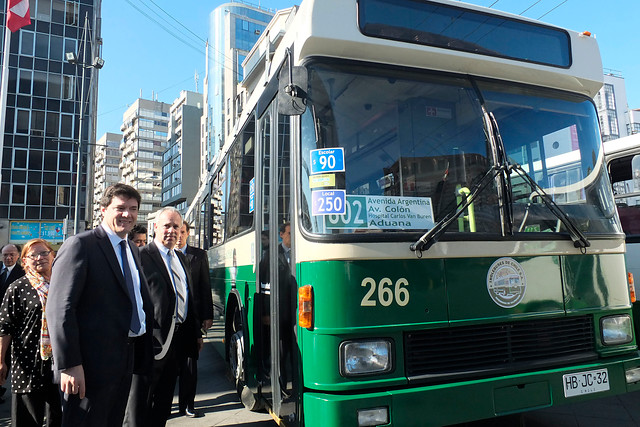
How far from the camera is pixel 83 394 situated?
105 inches

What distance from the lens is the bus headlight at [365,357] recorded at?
2893mm

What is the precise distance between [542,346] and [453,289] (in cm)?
81

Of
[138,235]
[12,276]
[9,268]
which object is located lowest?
[12,276]

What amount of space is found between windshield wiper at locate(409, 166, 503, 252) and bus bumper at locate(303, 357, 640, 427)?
0.86m

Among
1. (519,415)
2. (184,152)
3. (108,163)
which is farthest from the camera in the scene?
(108,163)

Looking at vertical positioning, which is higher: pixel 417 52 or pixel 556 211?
pixel 417 52

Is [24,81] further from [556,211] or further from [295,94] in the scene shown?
[556,211]

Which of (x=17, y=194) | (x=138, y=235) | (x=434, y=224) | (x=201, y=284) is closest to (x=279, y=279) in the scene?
(x=434, y=224)

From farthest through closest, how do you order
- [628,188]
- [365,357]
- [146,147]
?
[146,147] < [628,188] < [365,357]

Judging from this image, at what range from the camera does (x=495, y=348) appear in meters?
3.19

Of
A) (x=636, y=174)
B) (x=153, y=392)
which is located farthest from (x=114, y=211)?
(x=636, y=174)

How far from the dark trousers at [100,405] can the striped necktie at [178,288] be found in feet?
4.54

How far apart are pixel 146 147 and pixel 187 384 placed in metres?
112

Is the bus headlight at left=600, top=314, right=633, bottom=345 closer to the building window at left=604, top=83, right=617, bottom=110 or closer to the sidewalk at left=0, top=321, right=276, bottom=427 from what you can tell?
the sidewalk at left=0, top=321, right=276, bottom=427
